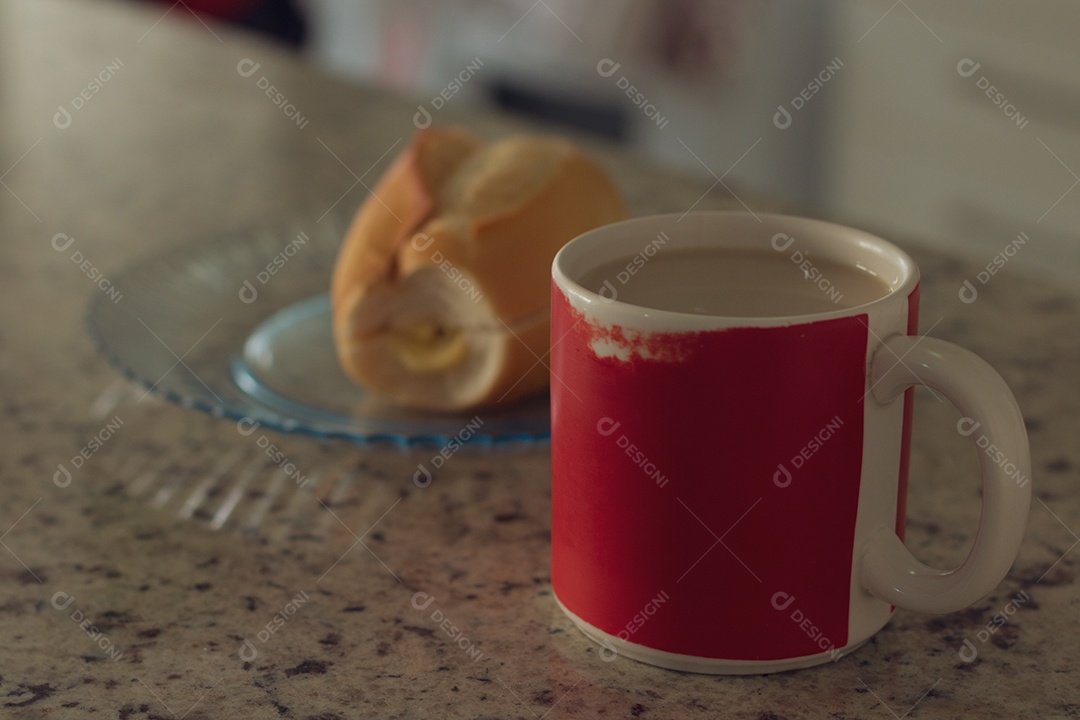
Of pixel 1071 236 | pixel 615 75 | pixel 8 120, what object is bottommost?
pixel 1071 236

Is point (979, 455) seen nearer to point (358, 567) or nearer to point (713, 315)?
point (713, 315)

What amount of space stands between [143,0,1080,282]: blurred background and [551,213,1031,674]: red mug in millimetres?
1323

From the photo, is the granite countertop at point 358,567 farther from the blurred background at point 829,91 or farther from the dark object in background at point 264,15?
the dark object in background at point 264,15

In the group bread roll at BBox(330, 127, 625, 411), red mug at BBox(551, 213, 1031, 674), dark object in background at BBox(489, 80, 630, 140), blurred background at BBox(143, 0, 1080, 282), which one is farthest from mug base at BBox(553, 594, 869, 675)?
dark object in background at BBox(489, 80, 630, 140)

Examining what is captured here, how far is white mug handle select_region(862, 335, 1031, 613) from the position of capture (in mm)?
460

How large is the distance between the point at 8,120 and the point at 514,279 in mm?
891

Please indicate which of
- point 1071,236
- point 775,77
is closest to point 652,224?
point 1071,236

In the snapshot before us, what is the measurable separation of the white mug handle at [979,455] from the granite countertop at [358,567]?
0.05 metres

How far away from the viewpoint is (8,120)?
1370 millimetres

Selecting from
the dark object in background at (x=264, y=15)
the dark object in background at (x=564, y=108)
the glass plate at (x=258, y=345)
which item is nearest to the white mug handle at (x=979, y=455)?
the glass plate at (x=258, y=345)

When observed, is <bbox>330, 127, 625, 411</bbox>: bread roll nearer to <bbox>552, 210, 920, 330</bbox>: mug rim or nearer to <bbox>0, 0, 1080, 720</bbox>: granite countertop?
<bbox>0, 0, 1080, 720</bbox>: granite countertop

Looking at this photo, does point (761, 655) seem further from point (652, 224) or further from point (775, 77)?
point (775, 77)

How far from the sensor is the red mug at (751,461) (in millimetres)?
467

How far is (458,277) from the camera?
28.6 inches
